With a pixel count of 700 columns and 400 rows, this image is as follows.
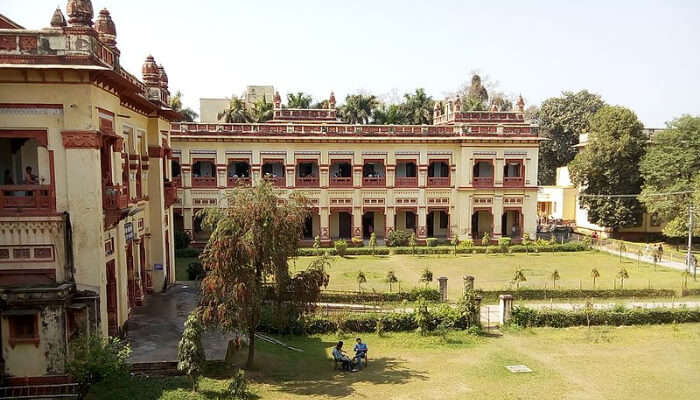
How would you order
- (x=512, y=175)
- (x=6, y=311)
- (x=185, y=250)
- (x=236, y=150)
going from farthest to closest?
(x=512, y=175) → (x=236, y=150) → (x=185, y=250) → (x=6, y=311)

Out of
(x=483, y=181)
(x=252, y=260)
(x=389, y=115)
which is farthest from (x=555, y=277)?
(x=389, y=115)

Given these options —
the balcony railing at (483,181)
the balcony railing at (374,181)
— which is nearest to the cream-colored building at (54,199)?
the balcony railing at (374,181)

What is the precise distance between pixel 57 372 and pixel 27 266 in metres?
2.47

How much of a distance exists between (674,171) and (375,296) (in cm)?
2325

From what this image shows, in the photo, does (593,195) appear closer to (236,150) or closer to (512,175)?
(512,175)

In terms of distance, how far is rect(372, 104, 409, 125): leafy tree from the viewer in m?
43.3

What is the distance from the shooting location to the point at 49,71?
1091 cm

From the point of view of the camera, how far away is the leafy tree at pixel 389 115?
4334 cm

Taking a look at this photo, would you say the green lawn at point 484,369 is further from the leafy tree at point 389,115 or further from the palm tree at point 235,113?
the leafy tree at point 389,115

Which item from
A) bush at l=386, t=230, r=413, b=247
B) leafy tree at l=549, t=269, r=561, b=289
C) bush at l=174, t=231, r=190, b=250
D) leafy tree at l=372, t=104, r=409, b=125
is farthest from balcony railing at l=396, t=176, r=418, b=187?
bush at l=174, t=231, r=190, b=250

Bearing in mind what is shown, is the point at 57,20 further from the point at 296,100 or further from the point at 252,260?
the point at 296,100

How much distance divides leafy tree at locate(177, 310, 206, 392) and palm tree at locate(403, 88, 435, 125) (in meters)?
36.5

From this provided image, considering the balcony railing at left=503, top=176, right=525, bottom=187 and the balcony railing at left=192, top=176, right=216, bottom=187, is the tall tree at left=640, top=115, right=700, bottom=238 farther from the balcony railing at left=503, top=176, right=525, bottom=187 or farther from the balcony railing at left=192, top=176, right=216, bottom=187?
the balcony railing at left=192, top=176, right=216, bottom=187

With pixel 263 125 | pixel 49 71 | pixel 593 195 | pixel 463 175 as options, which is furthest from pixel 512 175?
pixel 49 71
